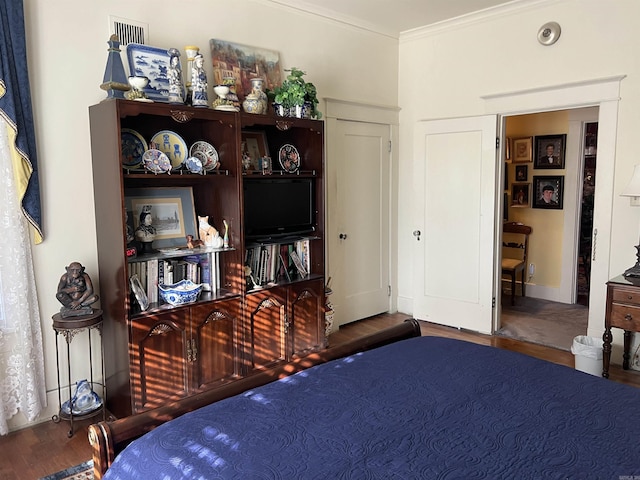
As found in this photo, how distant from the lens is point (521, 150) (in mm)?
6016

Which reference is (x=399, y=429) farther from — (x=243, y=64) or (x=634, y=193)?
(x=243, y=64)

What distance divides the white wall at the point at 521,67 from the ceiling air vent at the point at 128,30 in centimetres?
275

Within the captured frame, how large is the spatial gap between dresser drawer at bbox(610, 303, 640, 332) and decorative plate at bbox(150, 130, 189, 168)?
10.3ft

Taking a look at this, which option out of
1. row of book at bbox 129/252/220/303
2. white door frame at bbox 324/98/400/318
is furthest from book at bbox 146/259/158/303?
white door frame at bbox 324/98/400/318

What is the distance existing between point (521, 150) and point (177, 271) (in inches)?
181

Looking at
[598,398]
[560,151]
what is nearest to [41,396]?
[598,398]

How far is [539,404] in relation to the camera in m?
1.75

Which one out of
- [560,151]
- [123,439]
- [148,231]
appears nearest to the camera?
[123,439]

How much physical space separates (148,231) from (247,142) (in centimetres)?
106

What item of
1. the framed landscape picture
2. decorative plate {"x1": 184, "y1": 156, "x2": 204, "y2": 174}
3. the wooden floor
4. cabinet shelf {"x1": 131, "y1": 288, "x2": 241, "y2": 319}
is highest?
the framed landscape picture

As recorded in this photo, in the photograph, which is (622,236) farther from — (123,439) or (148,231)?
(123,439)

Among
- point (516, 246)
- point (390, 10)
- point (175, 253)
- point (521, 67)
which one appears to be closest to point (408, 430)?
point (175, 253)

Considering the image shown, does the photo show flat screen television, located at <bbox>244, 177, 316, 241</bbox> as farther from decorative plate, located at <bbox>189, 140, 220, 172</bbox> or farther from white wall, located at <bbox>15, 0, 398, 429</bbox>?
white wall, located at <bbox>15, 0, 398, 429</bbox>

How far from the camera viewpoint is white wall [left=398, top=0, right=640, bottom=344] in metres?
3.70
